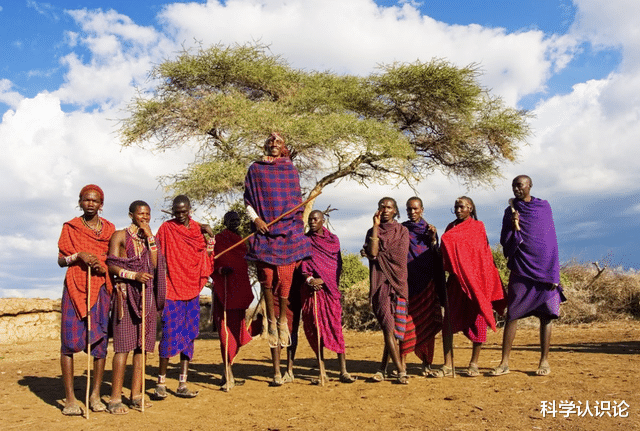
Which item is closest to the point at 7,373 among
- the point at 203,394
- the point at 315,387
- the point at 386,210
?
the point at 203,394

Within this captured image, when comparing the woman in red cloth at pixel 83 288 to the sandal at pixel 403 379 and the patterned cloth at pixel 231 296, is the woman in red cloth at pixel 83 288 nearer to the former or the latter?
the patterned cloth at pixel 231 296

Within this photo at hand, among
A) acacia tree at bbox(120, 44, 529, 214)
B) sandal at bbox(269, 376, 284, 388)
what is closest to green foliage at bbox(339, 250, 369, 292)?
acacia tree at bbox(120, 44, 529, 214)

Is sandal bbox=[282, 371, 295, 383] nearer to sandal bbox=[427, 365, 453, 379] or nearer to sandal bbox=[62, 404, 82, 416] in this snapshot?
sandal bbox=[427, 365, 453, 379]

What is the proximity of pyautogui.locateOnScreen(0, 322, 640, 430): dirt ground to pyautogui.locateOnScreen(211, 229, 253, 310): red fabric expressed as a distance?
1.09 metres

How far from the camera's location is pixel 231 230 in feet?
26.1

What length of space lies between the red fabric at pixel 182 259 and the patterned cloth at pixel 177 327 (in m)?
0.10

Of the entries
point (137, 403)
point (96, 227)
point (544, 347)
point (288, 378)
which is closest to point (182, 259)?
point (96, 227)

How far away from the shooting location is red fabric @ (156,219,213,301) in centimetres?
698

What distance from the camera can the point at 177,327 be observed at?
22.9 feet

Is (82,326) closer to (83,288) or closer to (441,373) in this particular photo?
(83,288)

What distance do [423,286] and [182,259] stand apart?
2.99 meters

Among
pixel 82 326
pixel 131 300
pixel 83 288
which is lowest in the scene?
pixel 82 326

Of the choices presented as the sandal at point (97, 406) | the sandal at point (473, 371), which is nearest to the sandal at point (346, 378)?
the sandal at point (473, 371)

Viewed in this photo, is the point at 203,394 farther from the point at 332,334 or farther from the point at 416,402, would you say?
the point at 416,402
